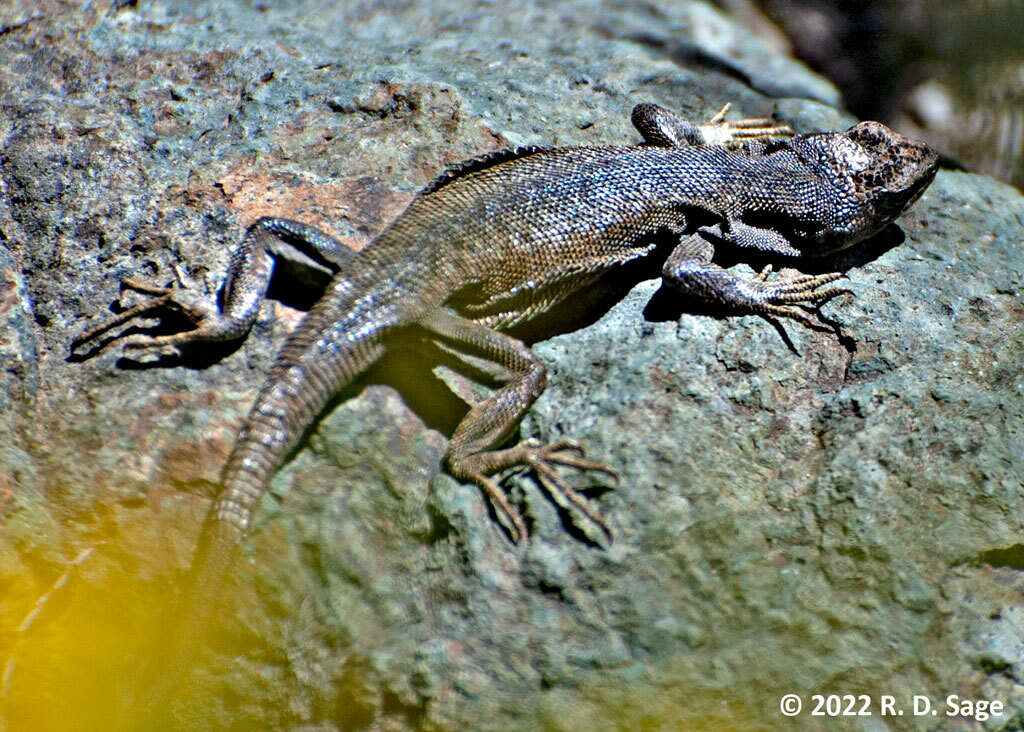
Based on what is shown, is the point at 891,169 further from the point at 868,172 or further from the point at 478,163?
the point at 478,163

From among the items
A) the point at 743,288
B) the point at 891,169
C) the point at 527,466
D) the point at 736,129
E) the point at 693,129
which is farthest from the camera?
the point at 736,129

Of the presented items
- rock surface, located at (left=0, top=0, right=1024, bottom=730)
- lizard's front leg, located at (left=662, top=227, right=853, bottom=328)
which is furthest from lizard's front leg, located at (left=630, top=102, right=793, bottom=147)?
rock surface, located at (left=0, top=0, right=1024, bottom=730)

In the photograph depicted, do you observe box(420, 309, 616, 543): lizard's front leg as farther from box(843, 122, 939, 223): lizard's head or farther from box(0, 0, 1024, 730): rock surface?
box(843, 122, 939, 223): lizard's head

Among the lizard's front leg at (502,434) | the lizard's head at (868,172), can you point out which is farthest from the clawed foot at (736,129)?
the lizard's front leg at (502,434)

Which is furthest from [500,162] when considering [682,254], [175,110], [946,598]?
[946,598]

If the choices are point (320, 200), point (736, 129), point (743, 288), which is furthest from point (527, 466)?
point (736, 129)

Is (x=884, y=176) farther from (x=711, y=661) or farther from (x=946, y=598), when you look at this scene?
(x=711, y=661)
